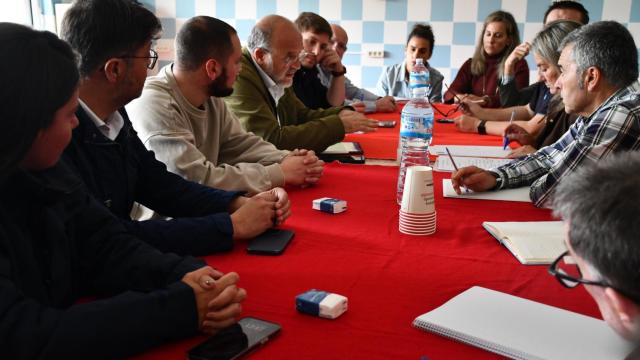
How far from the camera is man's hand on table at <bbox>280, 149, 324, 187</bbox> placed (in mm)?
1738

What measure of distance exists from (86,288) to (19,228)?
0.67 ft

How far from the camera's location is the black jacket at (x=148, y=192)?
1186mm

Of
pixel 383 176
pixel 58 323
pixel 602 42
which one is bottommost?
pixel 383 176

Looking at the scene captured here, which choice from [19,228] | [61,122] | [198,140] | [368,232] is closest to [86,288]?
[19,228]

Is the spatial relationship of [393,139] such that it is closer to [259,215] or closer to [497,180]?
[497,180]

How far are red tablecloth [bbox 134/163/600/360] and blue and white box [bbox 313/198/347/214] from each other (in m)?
0.02

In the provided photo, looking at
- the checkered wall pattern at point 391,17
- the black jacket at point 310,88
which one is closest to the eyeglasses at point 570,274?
the black jacket at point 310,88

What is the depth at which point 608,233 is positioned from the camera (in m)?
0.61

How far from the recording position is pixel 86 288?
1000 millimetres

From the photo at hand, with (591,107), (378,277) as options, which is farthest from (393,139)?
(378,277)

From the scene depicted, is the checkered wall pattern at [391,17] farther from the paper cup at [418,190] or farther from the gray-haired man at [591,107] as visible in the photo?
the paper cup at [418,190]

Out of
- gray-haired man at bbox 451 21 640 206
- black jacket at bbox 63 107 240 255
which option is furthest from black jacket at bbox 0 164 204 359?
gray-haired man at bbox 451 21 640 206

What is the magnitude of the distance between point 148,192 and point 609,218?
1.19 meters

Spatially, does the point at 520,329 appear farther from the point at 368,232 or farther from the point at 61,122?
the point at 61,122
